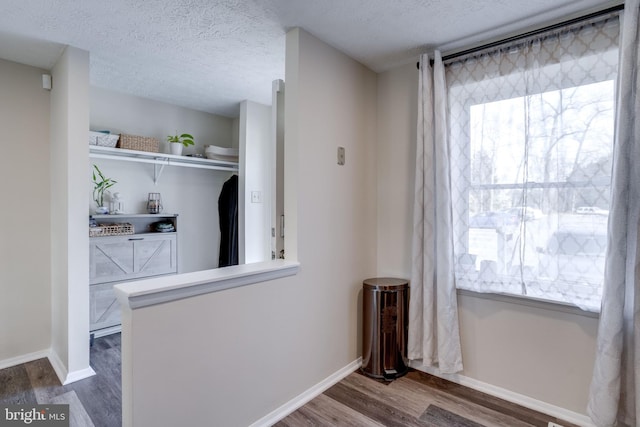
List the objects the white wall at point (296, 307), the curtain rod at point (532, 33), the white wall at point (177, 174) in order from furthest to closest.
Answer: the white wall at point (177, 174) < the curtain rod at point (532, 33) < the white wall at point (296, 307)

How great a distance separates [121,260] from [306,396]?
85.6 inches

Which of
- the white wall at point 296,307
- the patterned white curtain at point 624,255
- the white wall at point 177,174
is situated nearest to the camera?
the white wall at point 296,307

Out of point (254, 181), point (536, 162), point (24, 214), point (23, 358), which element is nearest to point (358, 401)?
point (536, 162)

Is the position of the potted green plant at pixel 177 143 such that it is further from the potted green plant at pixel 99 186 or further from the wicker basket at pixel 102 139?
the potted green plant at pixel 99 186

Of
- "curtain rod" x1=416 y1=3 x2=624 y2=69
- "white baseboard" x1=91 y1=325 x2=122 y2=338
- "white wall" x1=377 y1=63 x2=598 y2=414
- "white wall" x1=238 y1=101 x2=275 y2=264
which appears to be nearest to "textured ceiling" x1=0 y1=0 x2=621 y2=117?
"curtain rod" x1=416 y1=3 x2=624 y2=69

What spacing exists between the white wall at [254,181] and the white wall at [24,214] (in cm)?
167

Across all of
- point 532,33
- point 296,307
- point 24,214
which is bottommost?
point 296,307

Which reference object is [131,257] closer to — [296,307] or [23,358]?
[23,358]

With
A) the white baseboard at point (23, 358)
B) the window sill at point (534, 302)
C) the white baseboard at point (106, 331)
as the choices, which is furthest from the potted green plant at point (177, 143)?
the window sill at point (534, 302)

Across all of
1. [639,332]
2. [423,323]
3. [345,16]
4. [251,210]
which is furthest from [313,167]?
[639,332]

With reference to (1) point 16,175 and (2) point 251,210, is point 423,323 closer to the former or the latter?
(2) point 251,210

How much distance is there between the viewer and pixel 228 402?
1729mm

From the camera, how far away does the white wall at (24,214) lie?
257 cm

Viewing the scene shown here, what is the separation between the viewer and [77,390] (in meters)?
2.25
